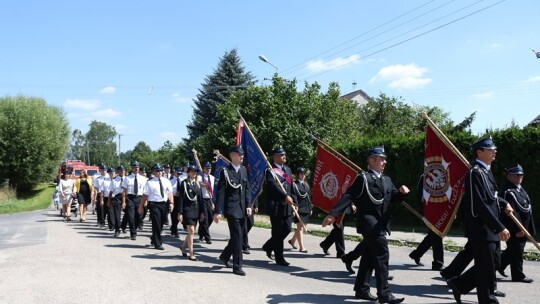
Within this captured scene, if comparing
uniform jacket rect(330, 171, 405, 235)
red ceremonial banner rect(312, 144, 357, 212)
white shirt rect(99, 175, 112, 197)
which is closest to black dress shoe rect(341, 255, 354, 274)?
uniform jacket rect(330, 171, 405, 235)

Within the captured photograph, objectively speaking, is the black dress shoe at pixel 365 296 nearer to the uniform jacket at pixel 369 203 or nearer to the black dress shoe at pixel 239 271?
the uniform jacket at pixel 369 203

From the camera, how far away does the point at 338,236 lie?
9922 millimetres

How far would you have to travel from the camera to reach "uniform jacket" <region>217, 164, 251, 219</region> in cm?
866

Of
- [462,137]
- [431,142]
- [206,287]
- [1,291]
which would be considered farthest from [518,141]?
[1,291]

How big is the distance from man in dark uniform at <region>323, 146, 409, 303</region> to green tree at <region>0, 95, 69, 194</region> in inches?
1483

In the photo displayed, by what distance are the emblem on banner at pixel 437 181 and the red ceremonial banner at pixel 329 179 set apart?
2006 mm

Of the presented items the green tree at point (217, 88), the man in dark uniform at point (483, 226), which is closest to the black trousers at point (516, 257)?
the man in dark uniform at point (483, 226)

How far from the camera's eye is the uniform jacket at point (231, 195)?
28.4 ft

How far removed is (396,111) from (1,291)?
33828mm

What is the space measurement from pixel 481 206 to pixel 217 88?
128ft

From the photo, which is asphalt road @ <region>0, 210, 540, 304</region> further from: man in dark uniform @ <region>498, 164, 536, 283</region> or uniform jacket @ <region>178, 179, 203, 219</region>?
uniform jacket @ <region>178, 179, 203, 219</region>

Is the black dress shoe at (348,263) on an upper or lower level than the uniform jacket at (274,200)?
lower

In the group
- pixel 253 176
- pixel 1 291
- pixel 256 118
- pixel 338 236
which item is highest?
pixel 256 118

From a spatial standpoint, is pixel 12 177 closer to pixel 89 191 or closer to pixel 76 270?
pixel 89 191
